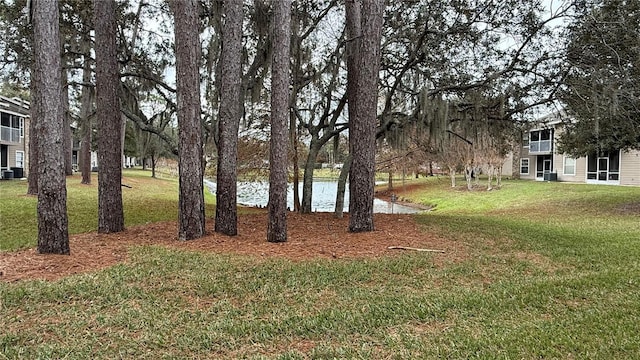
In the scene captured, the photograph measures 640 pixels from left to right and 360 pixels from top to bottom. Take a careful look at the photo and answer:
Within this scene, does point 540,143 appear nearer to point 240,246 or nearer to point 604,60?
point 604,60

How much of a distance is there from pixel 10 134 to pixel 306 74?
19.3 meters

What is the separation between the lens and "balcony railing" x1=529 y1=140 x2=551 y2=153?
26859 millimetres

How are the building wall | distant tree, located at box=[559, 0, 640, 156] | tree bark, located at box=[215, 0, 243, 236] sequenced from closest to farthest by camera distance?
tree bark, located at box=[215, 0, 243, 236] → distant tree, located at box=[559, 0, 640, 156] → the building wall

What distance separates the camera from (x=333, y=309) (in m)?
3.40

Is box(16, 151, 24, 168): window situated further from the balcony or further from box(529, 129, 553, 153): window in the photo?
the balcony

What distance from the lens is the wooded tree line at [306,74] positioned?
19.3 ft

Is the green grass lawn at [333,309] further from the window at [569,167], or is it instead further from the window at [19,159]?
the window at [569,167]

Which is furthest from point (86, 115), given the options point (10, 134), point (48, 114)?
point (10, 134)

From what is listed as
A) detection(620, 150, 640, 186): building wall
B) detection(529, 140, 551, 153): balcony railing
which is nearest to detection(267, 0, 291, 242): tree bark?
detection(620, 150, 640, 186): building wall

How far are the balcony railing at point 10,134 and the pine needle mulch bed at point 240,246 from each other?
17901 millimetres

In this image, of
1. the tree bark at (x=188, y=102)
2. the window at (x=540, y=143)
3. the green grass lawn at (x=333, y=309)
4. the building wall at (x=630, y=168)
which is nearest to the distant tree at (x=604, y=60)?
the green grass lawn at (x=333, y=309)

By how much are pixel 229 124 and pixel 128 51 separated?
3876 mm

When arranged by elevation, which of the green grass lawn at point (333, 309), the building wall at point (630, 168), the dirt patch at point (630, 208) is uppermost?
the building wall at point (630, 168)

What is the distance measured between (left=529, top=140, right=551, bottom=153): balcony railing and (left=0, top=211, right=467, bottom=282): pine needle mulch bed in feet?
77.8
